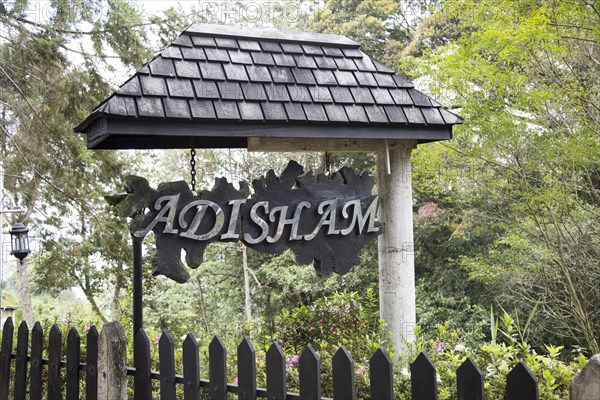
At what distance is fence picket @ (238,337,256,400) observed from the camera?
2467 mm

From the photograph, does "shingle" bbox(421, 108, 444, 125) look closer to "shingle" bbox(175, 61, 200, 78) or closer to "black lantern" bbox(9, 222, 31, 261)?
"shingle" bbox(175, 61, 200, 78)

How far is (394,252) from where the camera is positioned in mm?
4695

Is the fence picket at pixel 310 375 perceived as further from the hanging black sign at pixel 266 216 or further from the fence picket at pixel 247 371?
the hanging black sign at pixel 266 216

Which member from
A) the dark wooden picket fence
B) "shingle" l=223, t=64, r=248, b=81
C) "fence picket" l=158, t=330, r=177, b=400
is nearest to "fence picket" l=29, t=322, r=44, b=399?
the dark wooden picket fence

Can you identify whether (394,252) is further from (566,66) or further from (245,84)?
(566,66)

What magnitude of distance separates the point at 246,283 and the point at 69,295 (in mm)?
14045

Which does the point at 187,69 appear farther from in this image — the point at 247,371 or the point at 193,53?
the point at 247,371

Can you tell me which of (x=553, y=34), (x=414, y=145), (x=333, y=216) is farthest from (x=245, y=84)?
(x=553, y=34)

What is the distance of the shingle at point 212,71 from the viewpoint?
4059mm

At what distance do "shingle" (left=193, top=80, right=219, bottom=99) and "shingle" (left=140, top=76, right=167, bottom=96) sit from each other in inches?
8.0

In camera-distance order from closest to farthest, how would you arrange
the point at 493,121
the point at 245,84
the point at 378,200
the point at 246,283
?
the point at 245,84 → the point at 378,200 → the point at 493,121 → the point at 246,283

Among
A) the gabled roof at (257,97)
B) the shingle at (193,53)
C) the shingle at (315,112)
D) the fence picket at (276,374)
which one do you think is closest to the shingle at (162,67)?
the gabled roof at (257,97)

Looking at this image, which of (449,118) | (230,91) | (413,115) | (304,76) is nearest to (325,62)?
(304,76)

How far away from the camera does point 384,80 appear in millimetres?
4555
